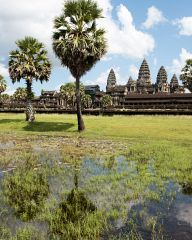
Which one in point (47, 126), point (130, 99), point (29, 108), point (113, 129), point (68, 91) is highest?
point (68, 91)

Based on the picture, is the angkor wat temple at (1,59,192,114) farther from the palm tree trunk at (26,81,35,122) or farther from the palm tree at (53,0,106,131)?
the palm tree at (53,0,106,131)

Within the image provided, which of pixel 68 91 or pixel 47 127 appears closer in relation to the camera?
pixel 47 127

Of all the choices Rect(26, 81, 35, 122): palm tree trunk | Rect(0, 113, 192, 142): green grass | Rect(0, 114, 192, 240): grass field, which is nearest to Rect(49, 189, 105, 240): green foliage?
Rect(0, 114, 192, 240): grass field

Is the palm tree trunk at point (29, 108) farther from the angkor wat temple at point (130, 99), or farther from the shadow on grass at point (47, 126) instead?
the angkor wat temple at point (130, 99)

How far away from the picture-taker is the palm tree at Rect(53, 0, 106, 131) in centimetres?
3594

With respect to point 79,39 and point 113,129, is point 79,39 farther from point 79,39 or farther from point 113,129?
point 113,129

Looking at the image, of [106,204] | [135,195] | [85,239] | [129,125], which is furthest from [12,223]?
[129,125]

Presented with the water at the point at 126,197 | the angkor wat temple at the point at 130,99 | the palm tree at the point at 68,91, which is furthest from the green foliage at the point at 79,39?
the palm tree at the point at 68,91

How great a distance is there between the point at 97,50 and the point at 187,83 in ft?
173

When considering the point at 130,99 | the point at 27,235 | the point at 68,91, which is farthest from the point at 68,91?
the point at 27,235

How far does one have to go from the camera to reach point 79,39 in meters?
35.8

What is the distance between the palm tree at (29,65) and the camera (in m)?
46.0

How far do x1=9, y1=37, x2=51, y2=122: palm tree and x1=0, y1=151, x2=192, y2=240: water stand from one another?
29607 mm

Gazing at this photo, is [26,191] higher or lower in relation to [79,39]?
lower
